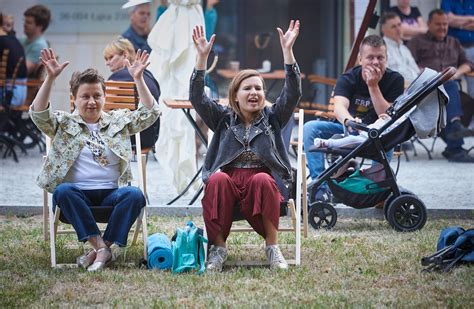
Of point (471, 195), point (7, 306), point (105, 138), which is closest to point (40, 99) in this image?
point (105, 138)

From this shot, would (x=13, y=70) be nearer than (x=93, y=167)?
No

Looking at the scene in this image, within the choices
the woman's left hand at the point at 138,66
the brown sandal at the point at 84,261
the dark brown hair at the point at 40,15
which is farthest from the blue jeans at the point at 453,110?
the brown sandal at the point at 84,261

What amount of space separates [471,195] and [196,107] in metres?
3.97

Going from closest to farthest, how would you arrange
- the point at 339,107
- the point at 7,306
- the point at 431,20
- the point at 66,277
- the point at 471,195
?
the point at 7,306, the point at 66,277, the point at 339,107, the point at 471,195, the point at 431,20

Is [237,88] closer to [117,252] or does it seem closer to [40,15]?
[117,252]

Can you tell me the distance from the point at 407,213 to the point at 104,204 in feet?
7.69

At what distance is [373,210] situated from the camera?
8719 millimetres

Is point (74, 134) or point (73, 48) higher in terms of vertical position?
point (74, 134)

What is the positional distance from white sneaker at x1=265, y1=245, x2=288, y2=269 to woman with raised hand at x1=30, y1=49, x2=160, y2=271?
2.67ft

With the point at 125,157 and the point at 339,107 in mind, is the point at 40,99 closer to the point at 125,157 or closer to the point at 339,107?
the point at 125,157

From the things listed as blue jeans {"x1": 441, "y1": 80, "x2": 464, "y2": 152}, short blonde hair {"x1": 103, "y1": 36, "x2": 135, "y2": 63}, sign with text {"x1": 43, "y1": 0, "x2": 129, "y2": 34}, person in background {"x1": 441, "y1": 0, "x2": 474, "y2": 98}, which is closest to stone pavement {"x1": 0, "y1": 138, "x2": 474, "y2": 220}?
blue jeans {"x1": 441, "y1": 80, "x2": 464, "y2": 152}

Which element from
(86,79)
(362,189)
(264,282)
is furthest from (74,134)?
(362,189)

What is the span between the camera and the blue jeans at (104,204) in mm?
6582

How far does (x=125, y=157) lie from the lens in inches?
270
